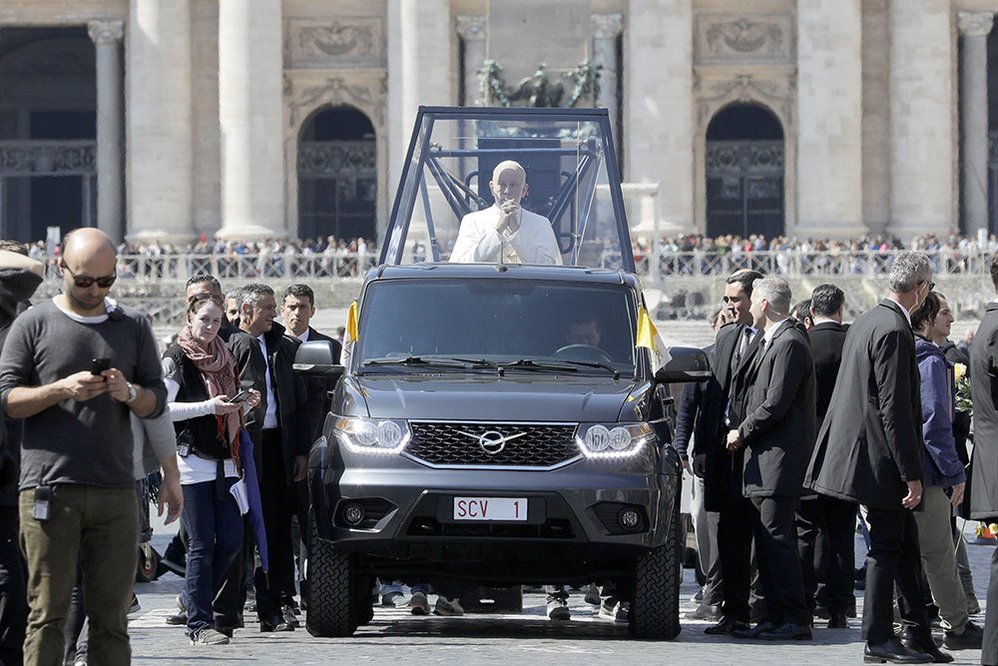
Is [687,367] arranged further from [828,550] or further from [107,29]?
[107,29]

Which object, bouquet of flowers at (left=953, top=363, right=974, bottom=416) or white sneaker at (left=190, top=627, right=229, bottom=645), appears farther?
bouquet of flowers at (left=953, top=363, right=974, bottom=416)

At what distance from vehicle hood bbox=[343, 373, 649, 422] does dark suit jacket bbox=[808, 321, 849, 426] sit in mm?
1530

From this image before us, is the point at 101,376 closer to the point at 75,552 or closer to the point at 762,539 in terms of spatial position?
the point at 75,552

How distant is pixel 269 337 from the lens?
42.0ft

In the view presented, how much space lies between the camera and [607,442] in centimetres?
1126

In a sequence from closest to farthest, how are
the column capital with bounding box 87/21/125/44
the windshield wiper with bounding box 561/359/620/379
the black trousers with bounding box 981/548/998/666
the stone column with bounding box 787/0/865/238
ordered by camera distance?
the black trousers with bounding box 981/548/998/666, the windshield wiper with bounding box 561/359/620/379, the stone column with bounding box 787/0/865/238, the column capital with bounding box 87/21/125/44

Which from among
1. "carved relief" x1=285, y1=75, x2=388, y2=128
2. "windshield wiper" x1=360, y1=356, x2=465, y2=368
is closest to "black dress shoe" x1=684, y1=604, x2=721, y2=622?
"windshield wiper" x1=360, y1=356, x2=465, y2=368

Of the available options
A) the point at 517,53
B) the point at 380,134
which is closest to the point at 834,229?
the point at 380,134

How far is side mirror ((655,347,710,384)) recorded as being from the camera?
1162 cm

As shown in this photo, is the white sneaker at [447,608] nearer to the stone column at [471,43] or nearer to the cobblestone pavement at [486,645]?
the cobblestone pavement at [486,645]

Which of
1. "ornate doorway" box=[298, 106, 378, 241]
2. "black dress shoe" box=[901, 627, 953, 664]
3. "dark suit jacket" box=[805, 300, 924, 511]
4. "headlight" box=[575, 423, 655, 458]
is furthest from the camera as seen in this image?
"ornate doorway" box=[298, 106, 378, 241]

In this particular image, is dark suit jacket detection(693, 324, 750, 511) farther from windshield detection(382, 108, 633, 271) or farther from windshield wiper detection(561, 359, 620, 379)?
windshield detection(382, 108, 633, 271)

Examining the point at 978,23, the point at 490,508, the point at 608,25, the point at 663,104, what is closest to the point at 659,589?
the point at 490,508

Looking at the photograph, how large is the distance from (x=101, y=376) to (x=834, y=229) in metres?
41.8
